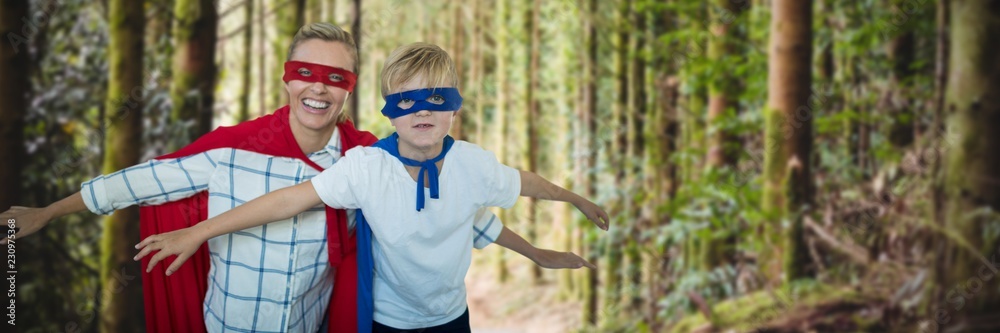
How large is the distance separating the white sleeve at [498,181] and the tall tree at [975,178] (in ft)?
12.6

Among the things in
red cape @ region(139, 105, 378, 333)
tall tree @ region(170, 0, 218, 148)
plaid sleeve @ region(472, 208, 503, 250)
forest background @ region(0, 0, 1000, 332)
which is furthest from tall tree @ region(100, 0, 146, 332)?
plaid sleeve @ region(472, 208, 503, 250)

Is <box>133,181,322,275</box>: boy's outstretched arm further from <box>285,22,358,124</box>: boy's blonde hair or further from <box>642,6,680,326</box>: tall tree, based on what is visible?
<box>642,6,680,326</box>: tall tree

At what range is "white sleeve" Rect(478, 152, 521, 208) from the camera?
169 cm

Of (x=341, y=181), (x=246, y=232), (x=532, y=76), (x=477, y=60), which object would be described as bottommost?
(x=246, y=232)

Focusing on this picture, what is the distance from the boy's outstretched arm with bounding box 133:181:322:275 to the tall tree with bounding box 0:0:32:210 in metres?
2.09

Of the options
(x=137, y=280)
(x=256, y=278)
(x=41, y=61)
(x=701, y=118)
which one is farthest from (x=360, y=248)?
(x=701, y=118)

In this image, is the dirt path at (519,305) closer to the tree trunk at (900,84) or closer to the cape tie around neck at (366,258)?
the tree trunk at (900,84)

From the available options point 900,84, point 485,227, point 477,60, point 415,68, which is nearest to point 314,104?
point 415,68

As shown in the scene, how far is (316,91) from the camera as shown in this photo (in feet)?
5.49

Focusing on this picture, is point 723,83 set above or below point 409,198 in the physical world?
above

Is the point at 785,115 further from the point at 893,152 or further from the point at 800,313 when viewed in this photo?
the point at 800,313

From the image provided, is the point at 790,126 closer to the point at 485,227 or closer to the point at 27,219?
the point at 485,227

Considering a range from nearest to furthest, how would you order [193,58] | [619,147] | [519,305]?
[193,58] → [619,147] → [519,305]

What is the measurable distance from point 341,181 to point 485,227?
17.8 inches
